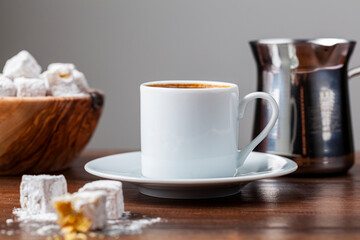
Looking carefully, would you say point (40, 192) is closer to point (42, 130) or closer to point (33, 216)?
point (33, 216)

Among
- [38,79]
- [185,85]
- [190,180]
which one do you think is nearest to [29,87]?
[38,79]

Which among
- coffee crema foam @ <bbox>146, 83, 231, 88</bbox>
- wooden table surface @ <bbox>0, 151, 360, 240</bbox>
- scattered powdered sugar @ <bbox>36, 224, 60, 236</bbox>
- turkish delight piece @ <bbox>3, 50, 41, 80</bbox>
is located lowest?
wooden table surface @ <bbox>0, 151, 360, 240</bbox>

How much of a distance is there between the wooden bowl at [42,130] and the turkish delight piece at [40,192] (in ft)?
0.79

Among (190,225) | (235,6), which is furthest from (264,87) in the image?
(235,6)

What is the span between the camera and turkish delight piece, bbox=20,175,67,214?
2.34ft

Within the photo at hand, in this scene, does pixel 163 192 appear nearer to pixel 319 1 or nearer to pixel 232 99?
pixel 232 99

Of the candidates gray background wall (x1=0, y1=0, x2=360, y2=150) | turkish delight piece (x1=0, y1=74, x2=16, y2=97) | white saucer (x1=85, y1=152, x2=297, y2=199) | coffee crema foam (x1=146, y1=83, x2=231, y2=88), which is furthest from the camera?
gray background wall (x1=0, y1=0, x2=360, y2=150)

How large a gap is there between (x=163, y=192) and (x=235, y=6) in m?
1.66

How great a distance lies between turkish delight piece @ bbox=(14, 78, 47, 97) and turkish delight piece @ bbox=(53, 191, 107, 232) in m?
0.38

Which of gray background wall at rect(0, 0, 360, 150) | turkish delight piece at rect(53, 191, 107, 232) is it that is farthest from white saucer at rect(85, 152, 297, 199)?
gray background wall at rect(0, 0, 360, 150)

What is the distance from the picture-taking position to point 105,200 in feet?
2.08

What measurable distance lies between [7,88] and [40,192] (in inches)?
A: 11.8

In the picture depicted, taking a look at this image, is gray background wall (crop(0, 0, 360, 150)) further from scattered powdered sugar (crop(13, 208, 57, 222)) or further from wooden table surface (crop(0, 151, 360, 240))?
scattered powdered sugar (crop(13, 208, 57, 222))

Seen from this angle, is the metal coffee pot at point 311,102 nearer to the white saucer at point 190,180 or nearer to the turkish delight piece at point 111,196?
the white saucer at point 190,180
